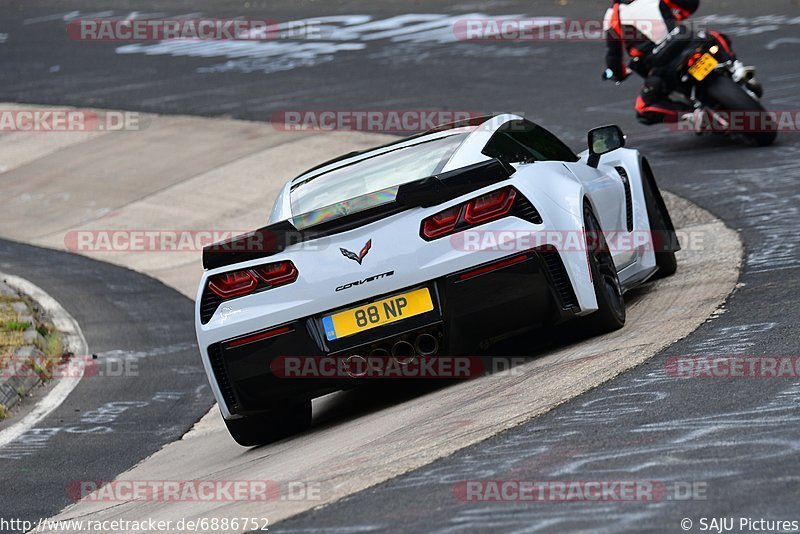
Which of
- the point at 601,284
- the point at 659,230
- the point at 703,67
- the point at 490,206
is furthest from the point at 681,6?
the point at 490,206

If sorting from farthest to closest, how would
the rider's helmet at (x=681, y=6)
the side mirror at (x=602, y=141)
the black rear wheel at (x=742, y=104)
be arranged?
the rider's helmet at (x=681, y=6)
the black rear wheel at (x=742, y=104)
the side mirror at (x=602, y=141)

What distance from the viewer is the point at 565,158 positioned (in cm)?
774

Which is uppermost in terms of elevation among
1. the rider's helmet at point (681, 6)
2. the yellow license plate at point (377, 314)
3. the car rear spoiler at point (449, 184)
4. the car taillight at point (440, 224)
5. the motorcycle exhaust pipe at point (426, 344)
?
the rider's helmet at point (681, 6)

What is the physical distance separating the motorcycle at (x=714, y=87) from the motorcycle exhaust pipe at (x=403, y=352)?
6.99 meters

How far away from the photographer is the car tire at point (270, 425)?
6.77 m

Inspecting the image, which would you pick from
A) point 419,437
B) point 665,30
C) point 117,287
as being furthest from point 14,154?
point 419,437

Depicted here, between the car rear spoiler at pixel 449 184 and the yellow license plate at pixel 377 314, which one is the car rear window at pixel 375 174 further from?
the yellow license plate at pixel 377 314

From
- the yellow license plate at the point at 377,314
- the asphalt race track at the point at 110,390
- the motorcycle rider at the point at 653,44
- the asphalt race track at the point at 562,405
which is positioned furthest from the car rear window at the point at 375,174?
the motorcycle rider at the point at 653,44

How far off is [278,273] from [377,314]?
1.64ft

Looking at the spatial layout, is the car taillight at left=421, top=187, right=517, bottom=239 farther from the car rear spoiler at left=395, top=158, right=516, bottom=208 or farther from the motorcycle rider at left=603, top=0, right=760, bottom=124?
the motorcycle rider at left=603, top=0, right=760, bottom=124

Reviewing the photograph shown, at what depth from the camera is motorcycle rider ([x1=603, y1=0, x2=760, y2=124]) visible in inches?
513

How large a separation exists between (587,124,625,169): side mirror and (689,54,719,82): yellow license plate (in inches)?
200

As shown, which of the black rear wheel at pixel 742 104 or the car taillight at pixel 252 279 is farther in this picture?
the black rear wheel at pixel 742 104

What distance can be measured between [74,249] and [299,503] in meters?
9.90
